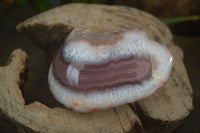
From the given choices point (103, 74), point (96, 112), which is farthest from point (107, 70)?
point (96, 112)

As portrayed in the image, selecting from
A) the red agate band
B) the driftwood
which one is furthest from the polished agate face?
the driftwood

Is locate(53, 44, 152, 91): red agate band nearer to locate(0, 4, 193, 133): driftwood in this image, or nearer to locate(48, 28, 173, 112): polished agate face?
locate(48, 28, 173, 112): polished agate face

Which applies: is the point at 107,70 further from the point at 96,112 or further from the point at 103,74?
the point at 96,112

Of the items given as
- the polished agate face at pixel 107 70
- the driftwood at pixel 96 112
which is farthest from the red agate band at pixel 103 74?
the driftwood at pixel 96 112

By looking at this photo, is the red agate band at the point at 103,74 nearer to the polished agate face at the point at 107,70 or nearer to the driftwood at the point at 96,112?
the polished agate face at the point at 107,70

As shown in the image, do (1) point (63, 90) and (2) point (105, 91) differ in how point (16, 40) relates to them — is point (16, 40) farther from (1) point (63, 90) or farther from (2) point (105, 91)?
(2) point (105, 91)
